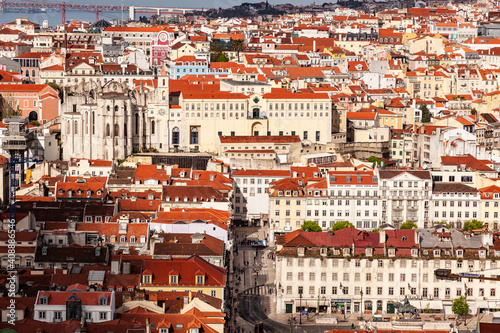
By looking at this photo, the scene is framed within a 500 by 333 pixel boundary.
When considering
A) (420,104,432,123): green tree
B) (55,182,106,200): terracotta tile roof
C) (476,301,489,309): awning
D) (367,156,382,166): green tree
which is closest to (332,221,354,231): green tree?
Result: (476,301,489,309): awning

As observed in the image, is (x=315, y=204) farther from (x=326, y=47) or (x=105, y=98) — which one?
(x=326, y=47)

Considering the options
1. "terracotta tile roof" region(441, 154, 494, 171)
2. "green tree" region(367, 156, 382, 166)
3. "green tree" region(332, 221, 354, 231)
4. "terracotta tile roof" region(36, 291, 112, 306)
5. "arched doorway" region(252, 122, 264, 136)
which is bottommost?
"green tree" region(332, 221, 354, 231)

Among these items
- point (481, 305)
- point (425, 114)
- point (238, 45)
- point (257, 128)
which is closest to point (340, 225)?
point (481, 305)

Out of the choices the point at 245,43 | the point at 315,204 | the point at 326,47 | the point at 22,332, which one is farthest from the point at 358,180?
the point at 245,43

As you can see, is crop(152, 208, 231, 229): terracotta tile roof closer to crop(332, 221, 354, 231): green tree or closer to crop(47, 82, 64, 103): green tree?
crop(332, 221, 354, 231): green tree

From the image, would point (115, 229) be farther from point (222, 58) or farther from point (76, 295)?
point (222, 58)

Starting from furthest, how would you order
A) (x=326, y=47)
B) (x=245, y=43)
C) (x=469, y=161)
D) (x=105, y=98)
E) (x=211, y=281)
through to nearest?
1. (x=245, y=43)
2. (x=326, y=47)
3. (x=105, y=98)
4. (x=469, y=161)
5. (x=211, y=281)
